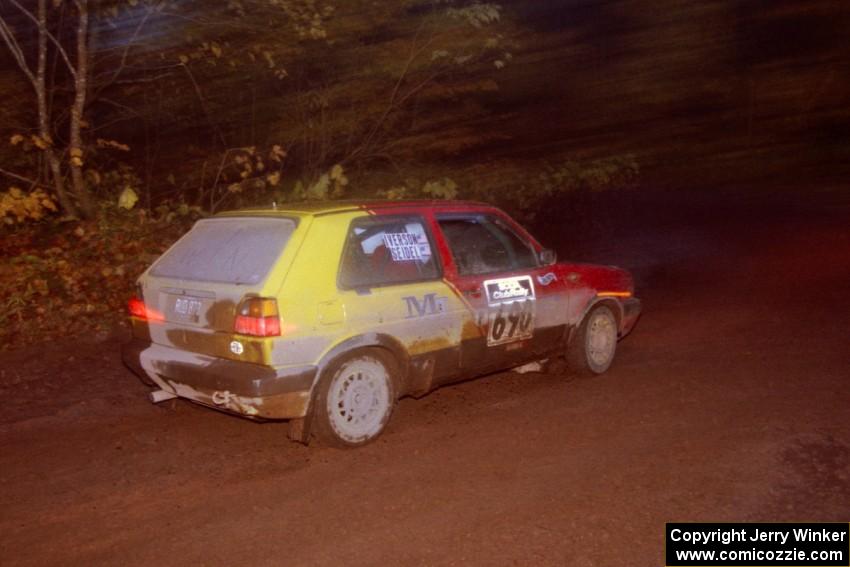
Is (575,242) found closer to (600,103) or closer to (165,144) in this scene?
(165,144)

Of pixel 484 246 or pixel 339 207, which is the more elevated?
pixel 339 207

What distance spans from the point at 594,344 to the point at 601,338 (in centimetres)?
12

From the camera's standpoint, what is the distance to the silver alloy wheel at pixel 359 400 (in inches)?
211

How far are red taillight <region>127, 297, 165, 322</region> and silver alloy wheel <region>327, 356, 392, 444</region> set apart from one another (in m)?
1.34

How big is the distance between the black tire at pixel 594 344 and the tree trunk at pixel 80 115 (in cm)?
619

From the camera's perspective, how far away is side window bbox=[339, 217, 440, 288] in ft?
17.8

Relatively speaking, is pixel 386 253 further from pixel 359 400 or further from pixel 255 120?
pixel 255 120

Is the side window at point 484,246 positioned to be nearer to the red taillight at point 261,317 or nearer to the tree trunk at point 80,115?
the red taillight at point 261,317

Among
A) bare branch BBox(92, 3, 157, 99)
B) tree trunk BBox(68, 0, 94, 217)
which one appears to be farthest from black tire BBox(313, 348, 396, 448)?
bare branch BBox(92, 3, 157, 99)

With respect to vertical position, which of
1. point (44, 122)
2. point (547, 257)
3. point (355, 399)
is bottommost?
point (355, 399)

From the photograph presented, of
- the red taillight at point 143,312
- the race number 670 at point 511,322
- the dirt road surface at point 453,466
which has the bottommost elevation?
the dirt road surface at point 453,466

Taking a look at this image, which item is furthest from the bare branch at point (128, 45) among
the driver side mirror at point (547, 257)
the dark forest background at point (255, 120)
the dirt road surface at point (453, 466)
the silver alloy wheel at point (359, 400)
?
the silver alloy wheel at point (359, 400)

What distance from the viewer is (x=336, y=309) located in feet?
17.1

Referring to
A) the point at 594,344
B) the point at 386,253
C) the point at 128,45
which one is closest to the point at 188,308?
the point at 386,253
